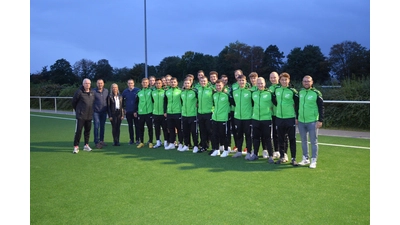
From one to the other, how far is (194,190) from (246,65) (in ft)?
112

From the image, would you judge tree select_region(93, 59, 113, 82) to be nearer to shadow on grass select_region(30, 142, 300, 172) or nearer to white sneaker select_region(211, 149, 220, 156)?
shadow on grass select_region(30, 142, 300, 172)

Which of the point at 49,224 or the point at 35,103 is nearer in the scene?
the point at 49,224

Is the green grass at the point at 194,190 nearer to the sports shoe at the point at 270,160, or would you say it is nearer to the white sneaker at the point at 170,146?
the sports shoe at the point at 270,160

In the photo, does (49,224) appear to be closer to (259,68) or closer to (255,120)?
(255,120)

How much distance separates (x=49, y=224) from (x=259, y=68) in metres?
35.3

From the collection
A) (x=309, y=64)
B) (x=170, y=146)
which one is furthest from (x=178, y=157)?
(x=309, y=64)

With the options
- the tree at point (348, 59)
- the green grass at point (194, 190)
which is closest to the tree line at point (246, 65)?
the tree at point (348, 59)

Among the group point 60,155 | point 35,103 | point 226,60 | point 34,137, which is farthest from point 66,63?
point 60,155

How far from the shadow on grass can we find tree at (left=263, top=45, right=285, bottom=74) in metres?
30.1

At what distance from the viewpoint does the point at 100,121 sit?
9734 mm

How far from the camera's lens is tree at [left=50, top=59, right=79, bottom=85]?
140ft

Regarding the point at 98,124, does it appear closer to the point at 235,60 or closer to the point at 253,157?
the point at 253,157

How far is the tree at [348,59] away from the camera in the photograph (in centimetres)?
3238

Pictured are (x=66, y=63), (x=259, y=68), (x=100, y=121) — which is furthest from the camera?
(x=66, y=63)
